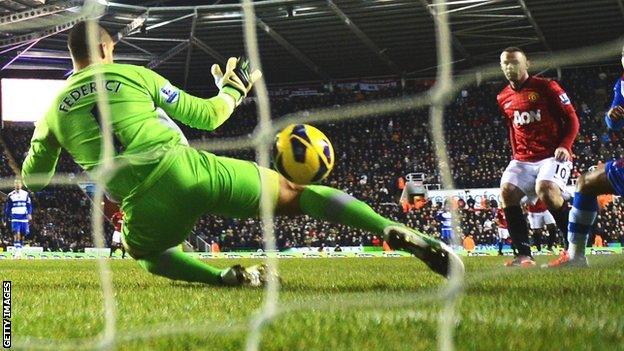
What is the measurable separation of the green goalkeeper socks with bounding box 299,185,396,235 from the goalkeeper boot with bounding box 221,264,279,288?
553 mm

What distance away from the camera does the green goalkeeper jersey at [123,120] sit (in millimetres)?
2996

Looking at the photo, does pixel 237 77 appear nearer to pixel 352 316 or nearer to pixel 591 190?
pixel 352 316

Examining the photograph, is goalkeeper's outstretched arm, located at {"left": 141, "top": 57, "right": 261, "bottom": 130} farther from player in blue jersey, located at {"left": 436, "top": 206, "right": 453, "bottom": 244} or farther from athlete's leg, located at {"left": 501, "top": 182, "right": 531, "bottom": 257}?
player in blue jersey, located at {"left": 436, "top": 206, "right": 453, "bottom": 244}

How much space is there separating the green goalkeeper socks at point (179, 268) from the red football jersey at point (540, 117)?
2359 millimetres

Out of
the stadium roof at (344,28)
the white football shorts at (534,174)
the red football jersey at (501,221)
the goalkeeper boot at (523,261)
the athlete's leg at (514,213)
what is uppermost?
the stadium roof at (344,28)

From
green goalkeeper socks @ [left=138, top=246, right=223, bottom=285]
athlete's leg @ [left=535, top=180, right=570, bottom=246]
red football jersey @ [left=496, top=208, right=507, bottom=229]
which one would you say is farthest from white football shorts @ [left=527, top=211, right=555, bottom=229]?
green goalkeeper socks @ [left=138, top=246, right=223, bottom=285]

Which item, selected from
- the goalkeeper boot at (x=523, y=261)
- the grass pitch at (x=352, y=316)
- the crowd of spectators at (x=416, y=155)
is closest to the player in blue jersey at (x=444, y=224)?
the crowd of spectators at (x=416, y=155)

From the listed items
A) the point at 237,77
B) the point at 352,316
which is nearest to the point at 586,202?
the point at 237,77

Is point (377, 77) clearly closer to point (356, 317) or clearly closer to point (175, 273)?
point (175, 273)

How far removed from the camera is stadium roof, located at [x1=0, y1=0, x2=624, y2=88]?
11.8 meters

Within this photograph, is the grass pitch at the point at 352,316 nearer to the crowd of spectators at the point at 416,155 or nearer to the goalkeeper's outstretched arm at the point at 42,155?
the goalkeeper's outstretched arm at the point at 42,155

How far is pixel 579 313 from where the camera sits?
213 centimetres

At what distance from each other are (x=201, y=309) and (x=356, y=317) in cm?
67

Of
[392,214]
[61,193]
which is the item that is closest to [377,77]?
[392,214]
